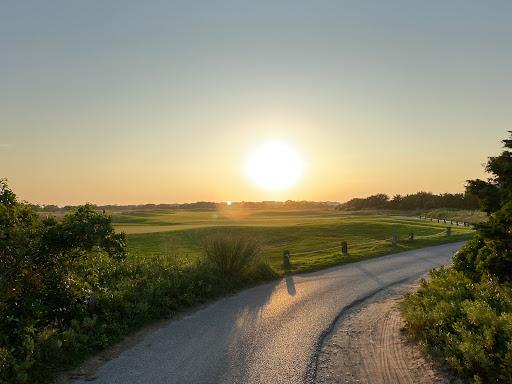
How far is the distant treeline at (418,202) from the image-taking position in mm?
90875

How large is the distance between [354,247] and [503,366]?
2391 cm

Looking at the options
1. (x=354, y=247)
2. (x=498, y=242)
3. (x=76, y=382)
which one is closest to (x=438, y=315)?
(x=498, y=242)

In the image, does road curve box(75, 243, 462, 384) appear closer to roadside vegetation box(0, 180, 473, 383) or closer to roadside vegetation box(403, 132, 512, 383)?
roadside vegetation box(0, 180, 473, 383)

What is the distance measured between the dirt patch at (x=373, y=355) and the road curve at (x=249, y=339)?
39cm

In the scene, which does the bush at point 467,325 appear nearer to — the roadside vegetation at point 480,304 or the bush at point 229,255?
the roadside vegetation at point 480,304

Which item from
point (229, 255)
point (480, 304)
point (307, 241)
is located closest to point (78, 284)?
point (229, 255)

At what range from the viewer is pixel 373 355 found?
1091 cm

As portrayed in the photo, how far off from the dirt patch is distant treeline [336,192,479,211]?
80.4 metres

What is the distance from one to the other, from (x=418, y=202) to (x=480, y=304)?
Result: 93.0 metres

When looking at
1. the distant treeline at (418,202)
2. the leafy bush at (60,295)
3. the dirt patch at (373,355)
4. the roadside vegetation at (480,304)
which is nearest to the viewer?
the roadside vegetation at (480,304)

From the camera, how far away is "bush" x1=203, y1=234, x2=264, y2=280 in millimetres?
18625

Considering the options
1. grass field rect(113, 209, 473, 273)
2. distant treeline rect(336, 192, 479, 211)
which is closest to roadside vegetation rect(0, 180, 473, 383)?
grass field rect(113, 209, 473, 273)

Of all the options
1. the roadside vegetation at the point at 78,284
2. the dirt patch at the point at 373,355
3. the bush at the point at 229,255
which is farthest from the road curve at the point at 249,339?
the bush at the point at 229,255

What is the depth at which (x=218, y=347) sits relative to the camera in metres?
11.2
